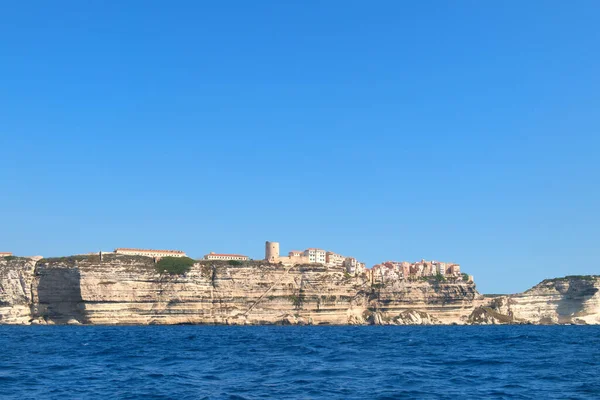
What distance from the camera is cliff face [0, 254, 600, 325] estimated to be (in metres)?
92.1

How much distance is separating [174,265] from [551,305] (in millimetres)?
81288

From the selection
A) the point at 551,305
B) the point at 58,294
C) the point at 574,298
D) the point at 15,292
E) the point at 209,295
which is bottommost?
the point at 551,305

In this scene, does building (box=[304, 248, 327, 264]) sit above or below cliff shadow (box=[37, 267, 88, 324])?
above

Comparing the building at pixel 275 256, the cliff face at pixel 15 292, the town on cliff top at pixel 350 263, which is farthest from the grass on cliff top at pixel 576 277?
the cliff face at pixel 15 292

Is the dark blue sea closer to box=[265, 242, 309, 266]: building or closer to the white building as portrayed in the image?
box=[265, 242, 309, 266]: building

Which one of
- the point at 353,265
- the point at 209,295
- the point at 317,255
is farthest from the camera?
the point at 317,255

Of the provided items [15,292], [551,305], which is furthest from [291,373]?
[551,305]

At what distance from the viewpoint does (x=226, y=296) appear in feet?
330

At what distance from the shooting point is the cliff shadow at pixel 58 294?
304 feet

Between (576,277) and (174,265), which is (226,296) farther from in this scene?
(576,277)

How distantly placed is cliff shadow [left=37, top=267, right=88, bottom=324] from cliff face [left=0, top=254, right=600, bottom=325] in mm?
154

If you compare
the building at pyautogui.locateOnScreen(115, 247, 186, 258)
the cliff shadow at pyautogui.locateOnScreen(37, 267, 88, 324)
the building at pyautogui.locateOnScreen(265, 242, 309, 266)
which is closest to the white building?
the building at pyautogui.locateOnScreen(265, 242, 309, 266)

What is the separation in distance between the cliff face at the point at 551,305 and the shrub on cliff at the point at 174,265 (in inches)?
2340

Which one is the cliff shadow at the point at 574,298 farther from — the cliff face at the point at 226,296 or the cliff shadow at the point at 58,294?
the cliff shadow at the point at 58,294
